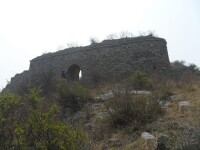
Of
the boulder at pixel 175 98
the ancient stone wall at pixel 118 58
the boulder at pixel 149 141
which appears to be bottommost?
the boulder at pixel 149 141

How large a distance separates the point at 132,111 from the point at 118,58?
Answer: 920 cm

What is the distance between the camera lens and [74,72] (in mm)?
19281

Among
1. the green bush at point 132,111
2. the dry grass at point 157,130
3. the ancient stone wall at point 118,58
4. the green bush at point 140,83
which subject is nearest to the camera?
the dry grass at point 157,130

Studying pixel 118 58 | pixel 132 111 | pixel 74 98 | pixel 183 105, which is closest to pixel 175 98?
pixel 183 105

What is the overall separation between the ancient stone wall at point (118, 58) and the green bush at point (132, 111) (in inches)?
316

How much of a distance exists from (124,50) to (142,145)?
11.0 m

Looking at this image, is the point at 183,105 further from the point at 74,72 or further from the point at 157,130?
the point at 74,72

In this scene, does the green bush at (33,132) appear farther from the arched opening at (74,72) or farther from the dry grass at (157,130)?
the arched opening at (74,72)

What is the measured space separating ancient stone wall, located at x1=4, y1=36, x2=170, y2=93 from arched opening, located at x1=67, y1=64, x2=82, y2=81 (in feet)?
1.29

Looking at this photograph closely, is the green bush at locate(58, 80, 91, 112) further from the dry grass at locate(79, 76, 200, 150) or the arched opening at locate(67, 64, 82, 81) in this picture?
the arched opening at locate(67, 64, 82, 81)

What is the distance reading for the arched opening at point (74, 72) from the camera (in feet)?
61.3

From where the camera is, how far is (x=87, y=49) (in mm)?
18094

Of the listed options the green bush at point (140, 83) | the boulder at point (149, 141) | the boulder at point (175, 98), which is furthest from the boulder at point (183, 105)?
the green bush at point (140, 83)

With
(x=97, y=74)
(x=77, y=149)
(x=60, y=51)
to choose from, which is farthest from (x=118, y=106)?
(x=60, y=51)
